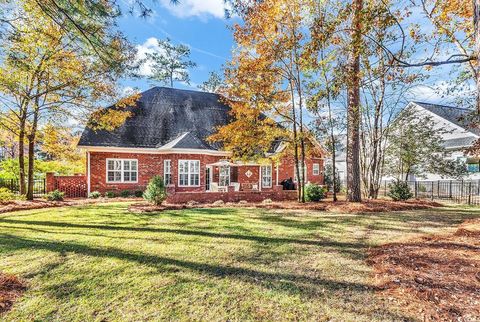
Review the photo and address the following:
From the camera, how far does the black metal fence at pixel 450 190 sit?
15295mm

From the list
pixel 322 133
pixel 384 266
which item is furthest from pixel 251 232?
pixel 322 133

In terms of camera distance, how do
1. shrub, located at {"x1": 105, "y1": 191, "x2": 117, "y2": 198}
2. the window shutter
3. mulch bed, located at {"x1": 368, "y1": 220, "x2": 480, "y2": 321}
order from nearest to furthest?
mulch bed, located at {"x1": 368, "y1": 220, "x2": 480, "y2": 321}
shrub, located at {"x1": 105, "y1": 191, "x2": 117, "y2": 198}
the window shutter

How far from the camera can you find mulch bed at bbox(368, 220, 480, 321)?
9.55 feet

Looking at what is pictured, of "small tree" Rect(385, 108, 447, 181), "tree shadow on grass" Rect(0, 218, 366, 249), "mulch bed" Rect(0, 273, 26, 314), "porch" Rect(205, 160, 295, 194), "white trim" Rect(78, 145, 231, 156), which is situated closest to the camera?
"mulch bed" Rect(0, 273, 26, 314)

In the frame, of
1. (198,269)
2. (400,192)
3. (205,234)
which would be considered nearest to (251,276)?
(198,269)

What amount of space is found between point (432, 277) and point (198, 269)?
3370mm

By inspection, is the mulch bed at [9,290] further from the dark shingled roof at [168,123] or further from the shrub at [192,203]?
the dark shingled roof at [168,123]

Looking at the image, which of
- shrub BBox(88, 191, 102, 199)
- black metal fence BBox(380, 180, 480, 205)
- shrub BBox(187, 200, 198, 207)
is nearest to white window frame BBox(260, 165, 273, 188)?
black metal fence BBox(380, 180, 480, 205)

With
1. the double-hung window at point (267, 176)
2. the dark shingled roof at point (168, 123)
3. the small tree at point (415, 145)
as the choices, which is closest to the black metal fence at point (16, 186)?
the dark shingled roof at point (168, 123)

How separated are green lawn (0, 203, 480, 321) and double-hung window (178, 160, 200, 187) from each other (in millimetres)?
10452

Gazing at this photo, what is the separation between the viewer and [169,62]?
31.5 metres

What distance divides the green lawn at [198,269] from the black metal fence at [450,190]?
10.7 meters

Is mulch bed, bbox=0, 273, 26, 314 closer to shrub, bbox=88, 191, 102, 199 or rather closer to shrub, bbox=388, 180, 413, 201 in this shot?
shrub, bbox=88, 191, 102, 199

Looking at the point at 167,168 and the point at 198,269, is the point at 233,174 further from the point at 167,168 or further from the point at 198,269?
the point at 198,269
